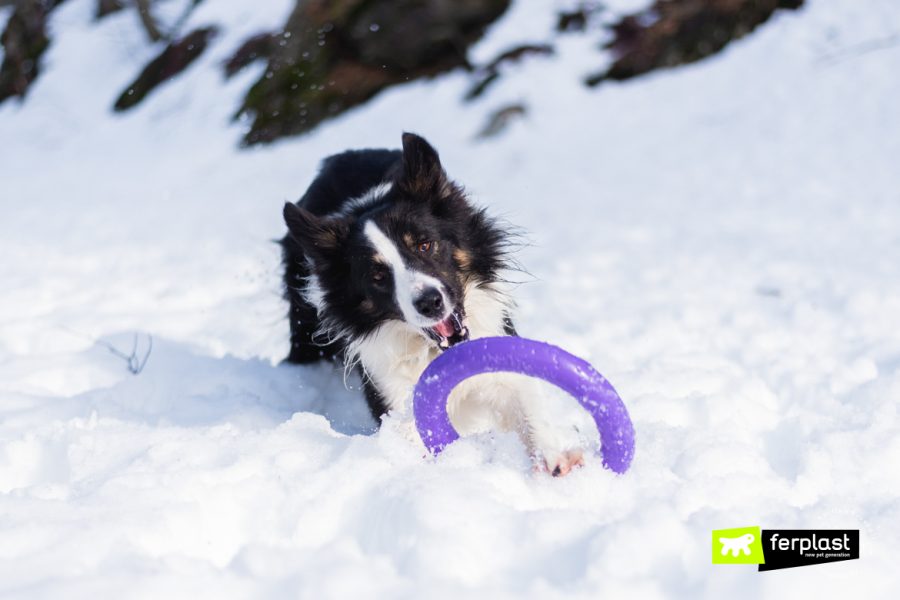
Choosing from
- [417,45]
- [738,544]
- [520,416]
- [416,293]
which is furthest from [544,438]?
[417,45]

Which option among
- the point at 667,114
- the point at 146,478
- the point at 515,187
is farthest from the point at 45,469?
the point at 667,114

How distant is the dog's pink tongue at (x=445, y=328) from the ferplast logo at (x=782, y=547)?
1.57 meters

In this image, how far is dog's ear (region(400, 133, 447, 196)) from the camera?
373 centimetres

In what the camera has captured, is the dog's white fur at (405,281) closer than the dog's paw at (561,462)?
No

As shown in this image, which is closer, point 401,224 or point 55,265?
point 401,224

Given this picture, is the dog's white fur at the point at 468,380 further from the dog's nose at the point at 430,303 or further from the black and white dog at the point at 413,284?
the dog's nose at the point at 430,303

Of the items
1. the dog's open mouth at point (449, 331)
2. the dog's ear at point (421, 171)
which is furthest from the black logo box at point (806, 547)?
the dog's ear at point (421, 171)

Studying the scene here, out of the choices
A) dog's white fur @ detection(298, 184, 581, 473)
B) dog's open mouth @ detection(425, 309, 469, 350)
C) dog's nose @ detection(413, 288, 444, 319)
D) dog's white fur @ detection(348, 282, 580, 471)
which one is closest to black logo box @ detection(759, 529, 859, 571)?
dog's white fur @ detection(298, 184, 581, 473)

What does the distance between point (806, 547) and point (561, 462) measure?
0.87 meters

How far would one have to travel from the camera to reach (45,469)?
11.2 feet

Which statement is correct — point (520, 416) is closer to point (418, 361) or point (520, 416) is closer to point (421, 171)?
point (418, 361)

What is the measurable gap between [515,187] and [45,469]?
687 cm

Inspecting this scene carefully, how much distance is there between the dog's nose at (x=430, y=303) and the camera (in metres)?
3.27

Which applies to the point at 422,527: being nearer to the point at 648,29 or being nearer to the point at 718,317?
the point at 718,317
